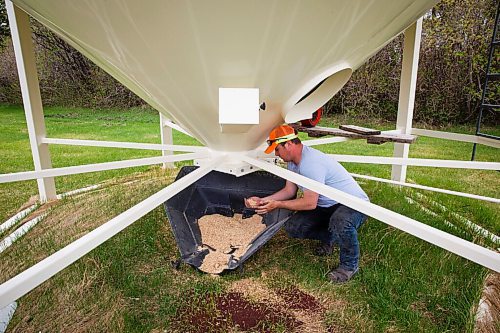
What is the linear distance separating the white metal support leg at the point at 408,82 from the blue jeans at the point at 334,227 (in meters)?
1.57

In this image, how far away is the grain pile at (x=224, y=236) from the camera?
2477 mm

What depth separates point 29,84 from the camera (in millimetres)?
3432

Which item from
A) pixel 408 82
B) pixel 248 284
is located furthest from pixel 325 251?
pixel 408 82

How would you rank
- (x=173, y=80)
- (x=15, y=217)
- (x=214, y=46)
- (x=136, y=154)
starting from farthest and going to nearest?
(x=136, y=154) → (x=15, y=217) → (x=173, y=80) → (x=214, y=46)

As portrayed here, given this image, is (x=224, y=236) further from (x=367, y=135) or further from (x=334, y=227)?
(x=367, y=135)

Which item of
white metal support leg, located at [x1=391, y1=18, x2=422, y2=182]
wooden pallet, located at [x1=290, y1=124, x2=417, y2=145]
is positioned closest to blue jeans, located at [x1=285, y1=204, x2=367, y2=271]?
wooden pallet, located at [x1=290, y1=124, x2=417, y2=145]

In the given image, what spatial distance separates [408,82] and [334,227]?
6.66 feet

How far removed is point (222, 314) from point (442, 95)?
8.34 m

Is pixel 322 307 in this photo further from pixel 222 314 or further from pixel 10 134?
pixel 10 134

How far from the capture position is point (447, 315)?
203 centimetres

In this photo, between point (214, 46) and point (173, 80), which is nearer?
point (214, 46)

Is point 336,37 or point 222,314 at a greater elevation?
point 336,37

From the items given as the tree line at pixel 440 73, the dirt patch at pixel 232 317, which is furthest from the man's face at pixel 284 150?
the tree line at pixel 440 73

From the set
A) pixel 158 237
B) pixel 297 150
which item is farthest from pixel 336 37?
pixel 158 237
